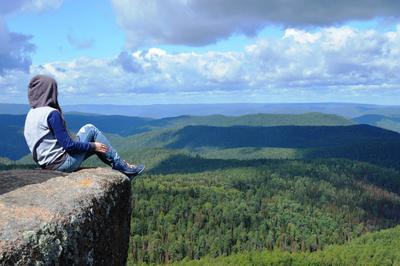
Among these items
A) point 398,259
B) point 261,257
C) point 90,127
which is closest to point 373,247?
point 398,259

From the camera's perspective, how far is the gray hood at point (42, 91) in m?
17.5

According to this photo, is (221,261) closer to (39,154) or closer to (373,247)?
(373,247)

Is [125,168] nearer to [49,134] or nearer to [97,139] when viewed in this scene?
[97,139]

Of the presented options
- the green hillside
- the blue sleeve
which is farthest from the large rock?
the green hillside

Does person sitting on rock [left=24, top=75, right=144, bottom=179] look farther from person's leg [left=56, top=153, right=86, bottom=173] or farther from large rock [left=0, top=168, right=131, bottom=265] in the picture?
large rock [left=0, top=168, right=131, bottom=265]

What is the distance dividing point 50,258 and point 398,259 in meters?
188

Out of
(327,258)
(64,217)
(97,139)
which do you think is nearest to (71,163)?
(97,139)

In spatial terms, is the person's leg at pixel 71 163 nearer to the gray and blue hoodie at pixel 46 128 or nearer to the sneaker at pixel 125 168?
the gray and blue hoodie at pixel 46 128

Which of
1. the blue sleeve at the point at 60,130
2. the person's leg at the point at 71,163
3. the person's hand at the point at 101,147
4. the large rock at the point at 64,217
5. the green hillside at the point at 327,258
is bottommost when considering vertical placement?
the green hillside at the point at 327,258

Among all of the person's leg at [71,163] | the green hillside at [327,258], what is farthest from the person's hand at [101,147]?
the green hillside at [327,258]

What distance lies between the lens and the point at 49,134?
17438 mm

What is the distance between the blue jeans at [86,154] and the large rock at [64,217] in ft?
2.12

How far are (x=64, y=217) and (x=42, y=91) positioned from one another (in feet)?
20.2

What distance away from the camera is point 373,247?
194625 mm
